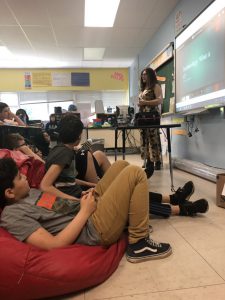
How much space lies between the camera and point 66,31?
5.03 metres

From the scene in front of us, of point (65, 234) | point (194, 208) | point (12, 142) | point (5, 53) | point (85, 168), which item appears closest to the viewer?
point (65, 234)

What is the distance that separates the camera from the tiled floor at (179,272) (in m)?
1.02

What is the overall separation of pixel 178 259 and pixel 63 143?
900 millimetres

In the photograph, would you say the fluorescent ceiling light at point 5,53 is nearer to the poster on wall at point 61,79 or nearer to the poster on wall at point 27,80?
the poster on wall at point 27,80

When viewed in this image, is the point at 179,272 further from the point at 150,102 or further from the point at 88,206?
the point at 150,102

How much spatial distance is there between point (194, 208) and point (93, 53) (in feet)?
18.2

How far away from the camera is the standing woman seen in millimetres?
3361

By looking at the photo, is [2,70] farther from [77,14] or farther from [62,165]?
[62,165]

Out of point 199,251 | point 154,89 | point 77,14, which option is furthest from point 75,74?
point 199,251

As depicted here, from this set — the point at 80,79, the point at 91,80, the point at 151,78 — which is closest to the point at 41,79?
the point at 80,79

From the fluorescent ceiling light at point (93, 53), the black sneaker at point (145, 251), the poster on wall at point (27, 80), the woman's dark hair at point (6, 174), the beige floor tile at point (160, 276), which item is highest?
the fluorescent ceiling light at point (93, 53)

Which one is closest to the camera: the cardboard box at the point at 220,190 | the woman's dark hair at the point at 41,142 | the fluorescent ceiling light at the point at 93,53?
the cardboard box at the point at 220,190

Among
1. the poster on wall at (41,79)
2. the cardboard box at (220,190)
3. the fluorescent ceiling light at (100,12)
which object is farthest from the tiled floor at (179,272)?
the poster on wall at (41,79)

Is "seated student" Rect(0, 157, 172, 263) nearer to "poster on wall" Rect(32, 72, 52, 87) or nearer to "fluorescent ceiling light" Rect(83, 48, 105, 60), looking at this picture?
"fluorescent ceiling light" Rect(83, 48, 105, 60)
